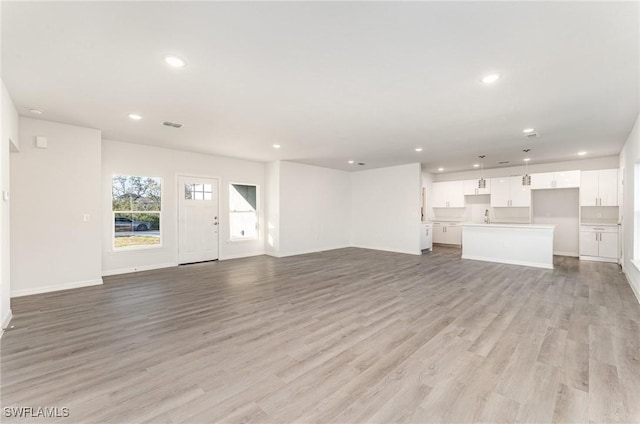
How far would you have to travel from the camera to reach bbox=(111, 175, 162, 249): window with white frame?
226 inches

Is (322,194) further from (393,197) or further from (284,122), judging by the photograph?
(284,122)

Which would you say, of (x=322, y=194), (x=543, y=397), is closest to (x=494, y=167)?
(x=322, y=194)

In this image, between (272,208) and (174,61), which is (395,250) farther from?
(174,61)

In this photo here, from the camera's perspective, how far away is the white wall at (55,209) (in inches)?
165

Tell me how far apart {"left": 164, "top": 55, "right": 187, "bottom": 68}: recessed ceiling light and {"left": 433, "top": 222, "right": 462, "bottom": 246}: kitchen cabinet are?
9.65 meters

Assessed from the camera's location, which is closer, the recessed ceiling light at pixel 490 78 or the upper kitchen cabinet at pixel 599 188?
the recessed ceiling light at pixel 490 78

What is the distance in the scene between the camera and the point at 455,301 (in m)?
4.02

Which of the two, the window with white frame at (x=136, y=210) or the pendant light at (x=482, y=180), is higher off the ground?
the pendant light at (x=482, y=180)

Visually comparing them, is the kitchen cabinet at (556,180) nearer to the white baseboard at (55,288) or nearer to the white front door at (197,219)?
the white front door at (197,219)

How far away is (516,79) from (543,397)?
2884 mm

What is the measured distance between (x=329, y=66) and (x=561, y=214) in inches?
350

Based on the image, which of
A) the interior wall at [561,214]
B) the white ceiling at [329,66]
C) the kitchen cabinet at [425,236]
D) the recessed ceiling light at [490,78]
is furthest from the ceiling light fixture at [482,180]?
the recessed ceiling light at [490,78]

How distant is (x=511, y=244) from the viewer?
22.3ft

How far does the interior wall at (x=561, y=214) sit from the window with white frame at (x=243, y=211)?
8.22m
